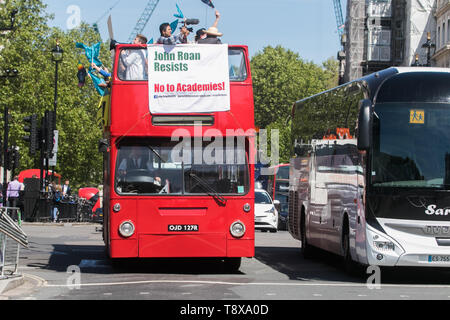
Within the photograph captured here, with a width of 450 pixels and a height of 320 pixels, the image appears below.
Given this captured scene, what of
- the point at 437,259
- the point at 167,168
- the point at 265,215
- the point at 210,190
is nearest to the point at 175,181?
the point at 167,168

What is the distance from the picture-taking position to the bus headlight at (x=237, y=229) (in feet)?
51.7

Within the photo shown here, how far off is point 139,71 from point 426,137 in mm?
4547

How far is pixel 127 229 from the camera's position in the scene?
15.6 metres

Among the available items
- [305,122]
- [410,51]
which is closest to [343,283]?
[305,122]

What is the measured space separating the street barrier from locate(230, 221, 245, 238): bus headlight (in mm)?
3234

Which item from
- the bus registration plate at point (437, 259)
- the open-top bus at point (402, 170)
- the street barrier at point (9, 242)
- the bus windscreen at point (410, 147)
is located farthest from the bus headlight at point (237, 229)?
the street barrier at point (9, 242)

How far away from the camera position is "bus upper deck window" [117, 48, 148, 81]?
16016 mm

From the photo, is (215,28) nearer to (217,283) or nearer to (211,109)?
(211,109)

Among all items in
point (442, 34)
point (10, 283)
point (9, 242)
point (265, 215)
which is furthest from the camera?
point (442, 34)

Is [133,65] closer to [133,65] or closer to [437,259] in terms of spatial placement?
[133,65]

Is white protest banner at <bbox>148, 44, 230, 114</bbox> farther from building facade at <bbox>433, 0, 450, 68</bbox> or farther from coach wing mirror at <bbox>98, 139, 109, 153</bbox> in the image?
building facade at <bbox>433, 0, 450, 68</bbox>

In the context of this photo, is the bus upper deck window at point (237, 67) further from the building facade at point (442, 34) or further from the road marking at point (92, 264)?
the building facade at point (442, 34)

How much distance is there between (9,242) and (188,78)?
419 cm

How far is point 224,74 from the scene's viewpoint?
53.3 ft
